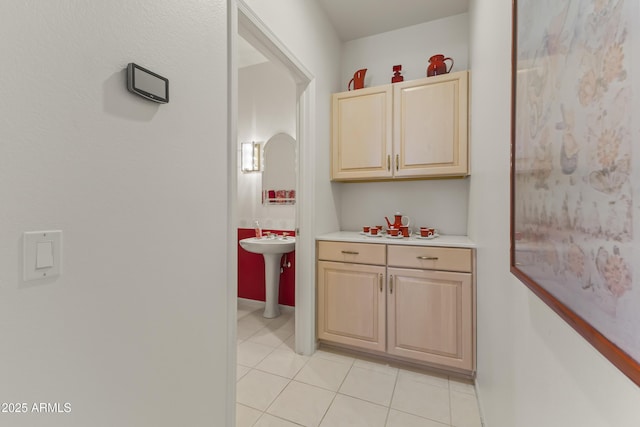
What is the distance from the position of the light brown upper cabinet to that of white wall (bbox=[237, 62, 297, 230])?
780mm

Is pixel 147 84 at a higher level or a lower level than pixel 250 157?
lower

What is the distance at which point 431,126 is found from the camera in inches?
86.8

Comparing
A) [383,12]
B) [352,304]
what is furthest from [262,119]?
[352,304]

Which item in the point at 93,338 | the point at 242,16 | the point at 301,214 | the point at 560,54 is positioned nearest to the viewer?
the point at 560,54

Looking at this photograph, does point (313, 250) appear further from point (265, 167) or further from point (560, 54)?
point (560, 54)

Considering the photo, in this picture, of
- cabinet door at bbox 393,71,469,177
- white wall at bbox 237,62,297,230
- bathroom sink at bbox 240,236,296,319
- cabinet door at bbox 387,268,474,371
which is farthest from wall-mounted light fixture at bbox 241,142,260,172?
cabinet door at bbox 387,268,474,371

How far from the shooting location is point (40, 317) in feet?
2.23

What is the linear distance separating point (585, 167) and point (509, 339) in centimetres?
78

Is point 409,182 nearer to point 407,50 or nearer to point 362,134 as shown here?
point 362,134

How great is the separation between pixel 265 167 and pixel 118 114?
233 cm

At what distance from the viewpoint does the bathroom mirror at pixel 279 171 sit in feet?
10.1

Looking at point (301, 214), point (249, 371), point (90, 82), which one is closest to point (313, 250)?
point (301, 214)

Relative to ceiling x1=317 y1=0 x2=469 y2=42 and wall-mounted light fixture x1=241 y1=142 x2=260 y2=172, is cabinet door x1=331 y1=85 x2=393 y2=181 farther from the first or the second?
wall-mounted light fixture x1=241 y1=142 x2=260 y2=172

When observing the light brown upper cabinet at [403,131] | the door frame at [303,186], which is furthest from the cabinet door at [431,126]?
the door frame at [303,186]
